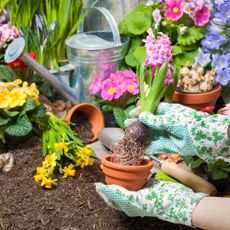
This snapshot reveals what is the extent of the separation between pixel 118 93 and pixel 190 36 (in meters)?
A: 0.52

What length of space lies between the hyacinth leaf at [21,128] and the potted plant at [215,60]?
0.71 m

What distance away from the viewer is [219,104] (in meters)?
2.54

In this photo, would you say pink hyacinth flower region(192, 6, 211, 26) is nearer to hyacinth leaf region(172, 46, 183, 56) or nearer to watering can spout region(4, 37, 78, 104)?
hyacinth leaf region(172, 46, 183, 56)

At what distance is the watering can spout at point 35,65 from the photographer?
2.13 m

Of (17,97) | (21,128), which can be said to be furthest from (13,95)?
(21,128)

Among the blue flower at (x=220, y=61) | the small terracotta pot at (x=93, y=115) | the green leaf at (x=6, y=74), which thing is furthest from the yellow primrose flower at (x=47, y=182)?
the blue flower at (x=220, y=61)

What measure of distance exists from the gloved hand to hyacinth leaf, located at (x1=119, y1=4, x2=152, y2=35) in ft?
3.02

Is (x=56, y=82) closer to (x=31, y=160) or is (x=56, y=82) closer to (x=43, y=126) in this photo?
(x=43, y=126)

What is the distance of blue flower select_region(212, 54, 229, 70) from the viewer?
233 centimetres

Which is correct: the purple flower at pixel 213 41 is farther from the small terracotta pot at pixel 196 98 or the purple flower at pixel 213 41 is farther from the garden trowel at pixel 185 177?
the garden trowel at pixel 185 177

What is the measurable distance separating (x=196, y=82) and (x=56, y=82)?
0.70 metres

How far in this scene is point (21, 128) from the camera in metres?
2.08

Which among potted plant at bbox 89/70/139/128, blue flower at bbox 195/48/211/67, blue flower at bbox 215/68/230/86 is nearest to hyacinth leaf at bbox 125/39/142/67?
potted plant at bbox 89/70/139/128

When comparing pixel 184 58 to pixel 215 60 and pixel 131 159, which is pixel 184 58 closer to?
pixel 215 60
